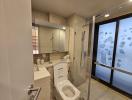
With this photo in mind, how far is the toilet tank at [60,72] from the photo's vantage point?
188 cm

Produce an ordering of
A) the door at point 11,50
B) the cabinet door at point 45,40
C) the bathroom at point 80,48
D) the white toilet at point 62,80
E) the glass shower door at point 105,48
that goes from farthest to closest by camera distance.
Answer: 1. the glass shower door at point 105,48
2. the cabinet door at point 45,40
3. the white toilet at point 62,80
4. the bathroom at point 80,48
5. the door at point 11,50

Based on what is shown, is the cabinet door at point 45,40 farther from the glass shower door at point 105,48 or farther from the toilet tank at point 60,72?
the glass shower door at point 105,48

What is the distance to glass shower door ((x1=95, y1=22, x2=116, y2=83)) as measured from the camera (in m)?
2.43

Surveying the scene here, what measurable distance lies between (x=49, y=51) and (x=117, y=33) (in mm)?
2061

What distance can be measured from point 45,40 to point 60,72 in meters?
1.00

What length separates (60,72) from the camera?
77.3 inches

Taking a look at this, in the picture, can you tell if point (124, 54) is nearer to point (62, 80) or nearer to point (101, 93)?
point (101, 93)

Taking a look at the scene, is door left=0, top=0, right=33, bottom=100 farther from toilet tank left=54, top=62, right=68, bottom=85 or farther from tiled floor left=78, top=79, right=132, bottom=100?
tiled floor left=78, top=79, right=132, bottom=100

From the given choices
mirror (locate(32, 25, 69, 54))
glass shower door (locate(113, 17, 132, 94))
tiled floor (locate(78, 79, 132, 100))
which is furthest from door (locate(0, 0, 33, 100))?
glass shower door (locate(113, 17, 132, 94))

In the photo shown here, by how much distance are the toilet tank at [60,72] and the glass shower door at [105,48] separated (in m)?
1.39

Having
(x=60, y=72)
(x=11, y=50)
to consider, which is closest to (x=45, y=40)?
(x=60, y=72)

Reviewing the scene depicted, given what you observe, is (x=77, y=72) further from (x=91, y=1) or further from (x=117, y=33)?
(x=91, y=1)

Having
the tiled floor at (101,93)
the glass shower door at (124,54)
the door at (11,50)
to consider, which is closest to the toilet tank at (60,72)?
the tiled floor at (101,93)

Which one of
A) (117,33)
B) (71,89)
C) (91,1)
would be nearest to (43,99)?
(71,89)
